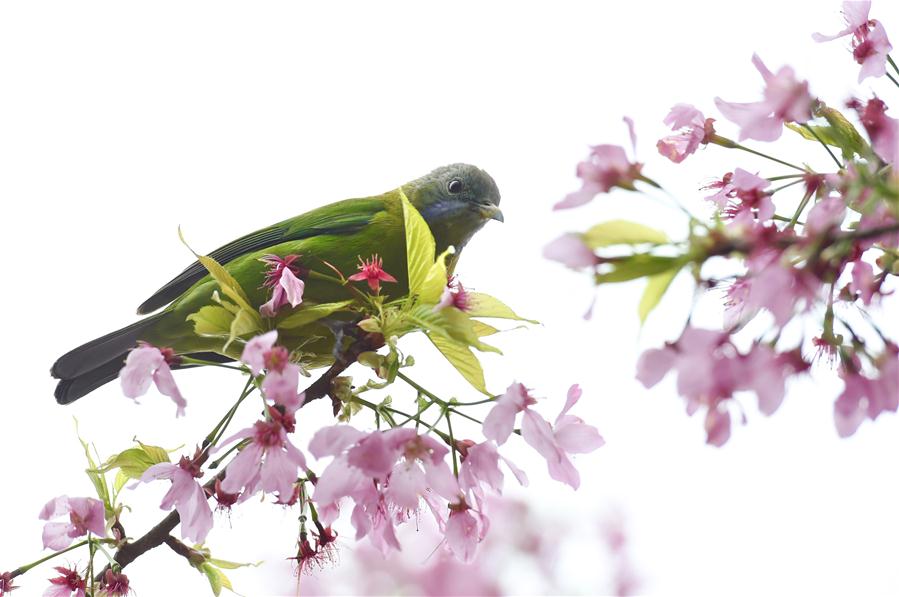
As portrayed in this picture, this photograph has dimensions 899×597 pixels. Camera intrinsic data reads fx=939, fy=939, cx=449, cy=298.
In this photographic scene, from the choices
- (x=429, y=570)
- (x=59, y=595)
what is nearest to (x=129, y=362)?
(x=59, y=595)

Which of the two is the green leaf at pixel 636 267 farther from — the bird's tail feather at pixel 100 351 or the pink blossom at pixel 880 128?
the bird's tail feather at pixel 100 351

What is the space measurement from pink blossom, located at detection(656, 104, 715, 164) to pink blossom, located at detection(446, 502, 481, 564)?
0.93 metres

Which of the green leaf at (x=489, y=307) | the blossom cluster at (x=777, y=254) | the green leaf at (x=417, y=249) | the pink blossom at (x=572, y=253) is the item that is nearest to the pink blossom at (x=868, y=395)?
the blossom cluster at (x=777, y=254)

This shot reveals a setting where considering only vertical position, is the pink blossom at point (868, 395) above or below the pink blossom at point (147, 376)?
below

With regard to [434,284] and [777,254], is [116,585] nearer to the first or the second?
[434,284]

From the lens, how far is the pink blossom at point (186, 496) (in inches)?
76.4

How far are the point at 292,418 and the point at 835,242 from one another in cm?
107

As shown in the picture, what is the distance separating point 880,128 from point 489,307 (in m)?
0.78

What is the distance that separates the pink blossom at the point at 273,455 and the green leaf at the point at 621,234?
81 centimetres

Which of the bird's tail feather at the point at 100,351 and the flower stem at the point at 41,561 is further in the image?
the bird's tail feather at the point at 100,351

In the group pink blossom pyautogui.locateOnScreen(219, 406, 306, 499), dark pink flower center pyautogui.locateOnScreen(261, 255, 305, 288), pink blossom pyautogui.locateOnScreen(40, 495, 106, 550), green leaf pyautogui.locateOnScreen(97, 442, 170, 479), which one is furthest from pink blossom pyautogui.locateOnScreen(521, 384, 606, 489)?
pink blossom pyautogui.locateOnScreen(40, 495, 106, 550)

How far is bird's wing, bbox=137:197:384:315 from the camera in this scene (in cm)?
340

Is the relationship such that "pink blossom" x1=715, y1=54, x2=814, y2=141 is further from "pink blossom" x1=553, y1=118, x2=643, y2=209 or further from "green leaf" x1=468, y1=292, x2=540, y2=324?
"green leaf" x1=468, y1=292, x2=540, y2=324

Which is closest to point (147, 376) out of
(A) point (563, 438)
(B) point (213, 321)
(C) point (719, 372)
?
(B) point (213, 321)
